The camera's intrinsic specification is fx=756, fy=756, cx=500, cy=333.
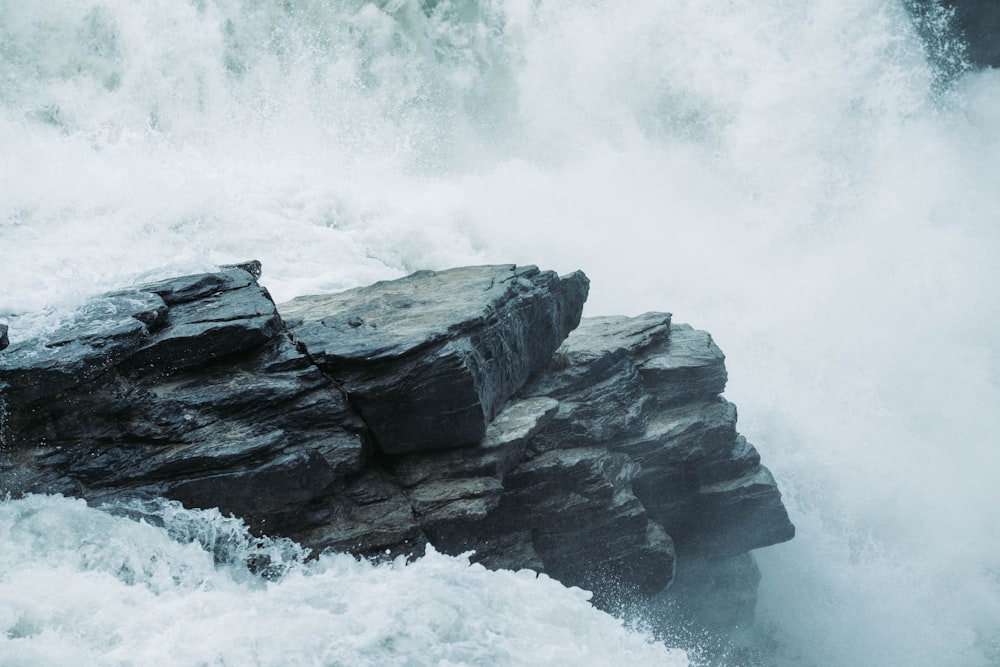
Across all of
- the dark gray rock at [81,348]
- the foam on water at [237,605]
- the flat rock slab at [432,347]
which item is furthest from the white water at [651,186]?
the foam on water at [237,605]

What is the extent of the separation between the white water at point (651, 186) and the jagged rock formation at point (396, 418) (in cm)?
588

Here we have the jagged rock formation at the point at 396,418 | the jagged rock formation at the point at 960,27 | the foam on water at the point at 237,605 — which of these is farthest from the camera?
the jagged rock formation at the point at 960,27

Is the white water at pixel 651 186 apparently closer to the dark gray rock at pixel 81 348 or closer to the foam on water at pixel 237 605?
the dark gray rock at pixel 81 348

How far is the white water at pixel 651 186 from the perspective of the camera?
1709cm

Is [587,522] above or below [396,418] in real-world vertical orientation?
below

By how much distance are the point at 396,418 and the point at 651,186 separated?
764 inches

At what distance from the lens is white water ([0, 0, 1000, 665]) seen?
17094mm

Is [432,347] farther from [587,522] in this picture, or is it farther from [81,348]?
[587,522]

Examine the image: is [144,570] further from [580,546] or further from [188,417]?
[580,546]

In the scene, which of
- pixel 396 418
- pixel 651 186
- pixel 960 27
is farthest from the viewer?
pixel 651 186

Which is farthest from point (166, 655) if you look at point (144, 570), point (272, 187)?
point (272, 187)

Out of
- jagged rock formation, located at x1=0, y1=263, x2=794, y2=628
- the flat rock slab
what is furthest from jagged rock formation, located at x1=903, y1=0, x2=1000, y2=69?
the flat rock slab

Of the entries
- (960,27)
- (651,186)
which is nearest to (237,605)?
(651,186)

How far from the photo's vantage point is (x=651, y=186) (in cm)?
2564
